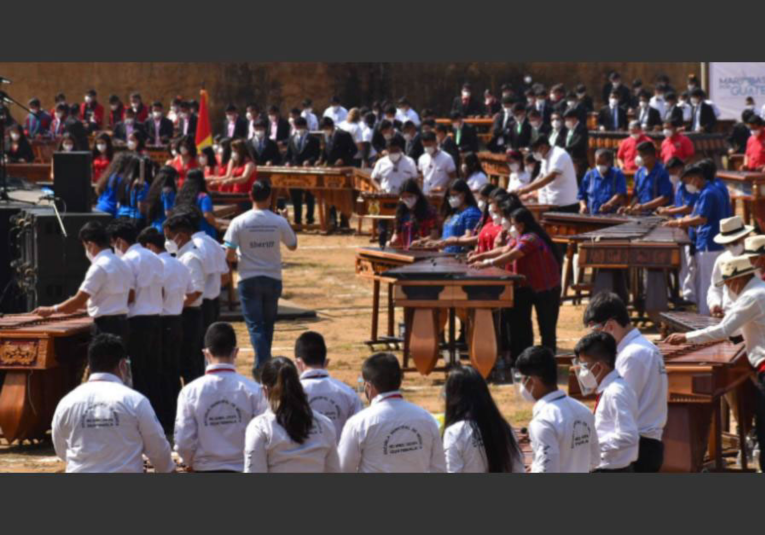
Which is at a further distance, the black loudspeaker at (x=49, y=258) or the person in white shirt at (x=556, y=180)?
the person in white shirt at (x=556, y=180)

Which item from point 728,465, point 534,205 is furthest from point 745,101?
point 728,465

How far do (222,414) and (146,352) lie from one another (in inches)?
142

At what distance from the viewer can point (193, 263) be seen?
13.9 metres

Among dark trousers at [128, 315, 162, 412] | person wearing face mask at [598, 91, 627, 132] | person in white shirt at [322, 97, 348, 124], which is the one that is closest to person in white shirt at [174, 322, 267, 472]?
dark trousers at [128, 315, 162, 412]

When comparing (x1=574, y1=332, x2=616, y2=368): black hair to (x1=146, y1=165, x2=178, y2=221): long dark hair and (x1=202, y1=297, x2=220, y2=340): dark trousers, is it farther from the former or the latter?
(x1=146, y1=165, x2=178, y2=221): long dark hair

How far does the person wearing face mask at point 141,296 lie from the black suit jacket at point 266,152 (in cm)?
1477

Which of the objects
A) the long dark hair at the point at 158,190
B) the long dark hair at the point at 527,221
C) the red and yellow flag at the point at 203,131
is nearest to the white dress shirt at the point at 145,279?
the long dark hair at the point at 527,221

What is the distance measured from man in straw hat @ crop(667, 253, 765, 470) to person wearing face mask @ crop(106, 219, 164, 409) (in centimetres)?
428

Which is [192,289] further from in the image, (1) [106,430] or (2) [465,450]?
(2) [465,450]

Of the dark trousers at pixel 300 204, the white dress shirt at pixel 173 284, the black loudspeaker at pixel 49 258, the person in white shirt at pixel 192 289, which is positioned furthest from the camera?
the dark trousers at pixel 300 204

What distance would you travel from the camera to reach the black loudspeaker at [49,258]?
14.6 metres

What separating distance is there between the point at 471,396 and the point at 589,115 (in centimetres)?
2713

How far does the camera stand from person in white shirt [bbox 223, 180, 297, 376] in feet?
49.0

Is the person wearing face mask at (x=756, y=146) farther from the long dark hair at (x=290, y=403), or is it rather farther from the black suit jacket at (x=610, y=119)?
the long dark hair at (x=290, y=403)
